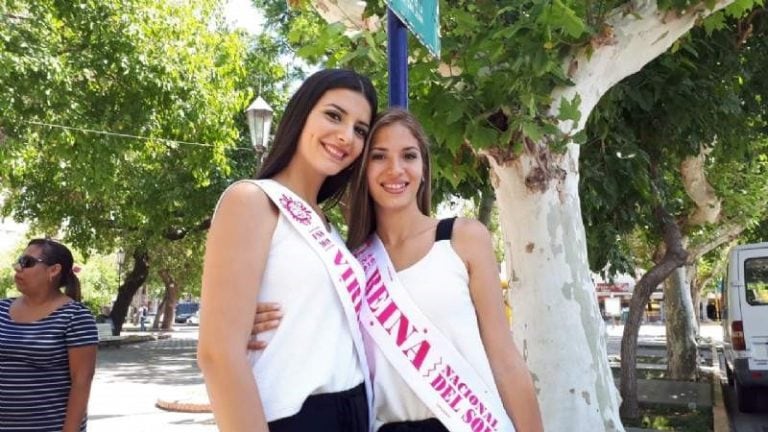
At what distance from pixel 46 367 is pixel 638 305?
28.0 feet

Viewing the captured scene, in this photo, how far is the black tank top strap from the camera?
6.41 feet

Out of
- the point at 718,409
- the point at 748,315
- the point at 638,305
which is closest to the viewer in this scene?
the point at 748,315

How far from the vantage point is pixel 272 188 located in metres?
1.70

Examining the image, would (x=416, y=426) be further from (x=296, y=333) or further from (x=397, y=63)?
(x=397, y=63)

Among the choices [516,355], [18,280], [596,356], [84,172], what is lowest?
[596,356]

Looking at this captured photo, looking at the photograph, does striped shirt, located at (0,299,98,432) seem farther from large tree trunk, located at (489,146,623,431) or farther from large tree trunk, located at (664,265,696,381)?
large tree trunk, located at (664,265,696,381)

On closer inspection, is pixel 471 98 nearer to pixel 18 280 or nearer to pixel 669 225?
pixel 18 280

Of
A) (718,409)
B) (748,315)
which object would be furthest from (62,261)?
(718,409)

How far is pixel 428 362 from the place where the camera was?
1.89 m

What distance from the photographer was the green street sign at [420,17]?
244cm

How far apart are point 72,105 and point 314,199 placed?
373 inches

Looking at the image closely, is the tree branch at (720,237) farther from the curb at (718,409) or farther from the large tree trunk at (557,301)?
the large tree trunk at (557,301)

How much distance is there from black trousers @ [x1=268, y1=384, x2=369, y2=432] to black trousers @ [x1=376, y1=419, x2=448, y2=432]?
0.13 m

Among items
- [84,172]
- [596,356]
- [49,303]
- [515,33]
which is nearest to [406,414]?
[49,303]
